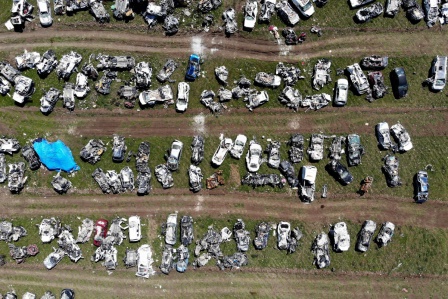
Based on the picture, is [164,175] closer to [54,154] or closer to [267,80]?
[54,154]

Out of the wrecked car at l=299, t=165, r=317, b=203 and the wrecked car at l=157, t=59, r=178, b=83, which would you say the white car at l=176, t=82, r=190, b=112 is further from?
the wrecked car at l=299, t=165, r=317, b=203

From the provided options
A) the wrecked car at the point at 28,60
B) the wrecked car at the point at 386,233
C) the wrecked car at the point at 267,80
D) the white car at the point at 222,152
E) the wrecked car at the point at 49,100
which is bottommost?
the wrecked car at the point at 386,233

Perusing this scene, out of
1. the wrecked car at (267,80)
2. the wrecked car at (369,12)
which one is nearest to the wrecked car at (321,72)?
the wrecked car at (267,80)

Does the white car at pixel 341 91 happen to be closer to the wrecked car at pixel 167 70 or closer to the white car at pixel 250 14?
the white car at pixel 250 14


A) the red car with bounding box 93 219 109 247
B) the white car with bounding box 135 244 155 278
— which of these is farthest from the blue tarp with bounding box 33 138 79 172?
the white car with bounding box 135 244 155 278

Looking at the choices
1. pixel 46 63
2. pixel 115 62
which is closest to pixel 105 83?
pixel 115 62
